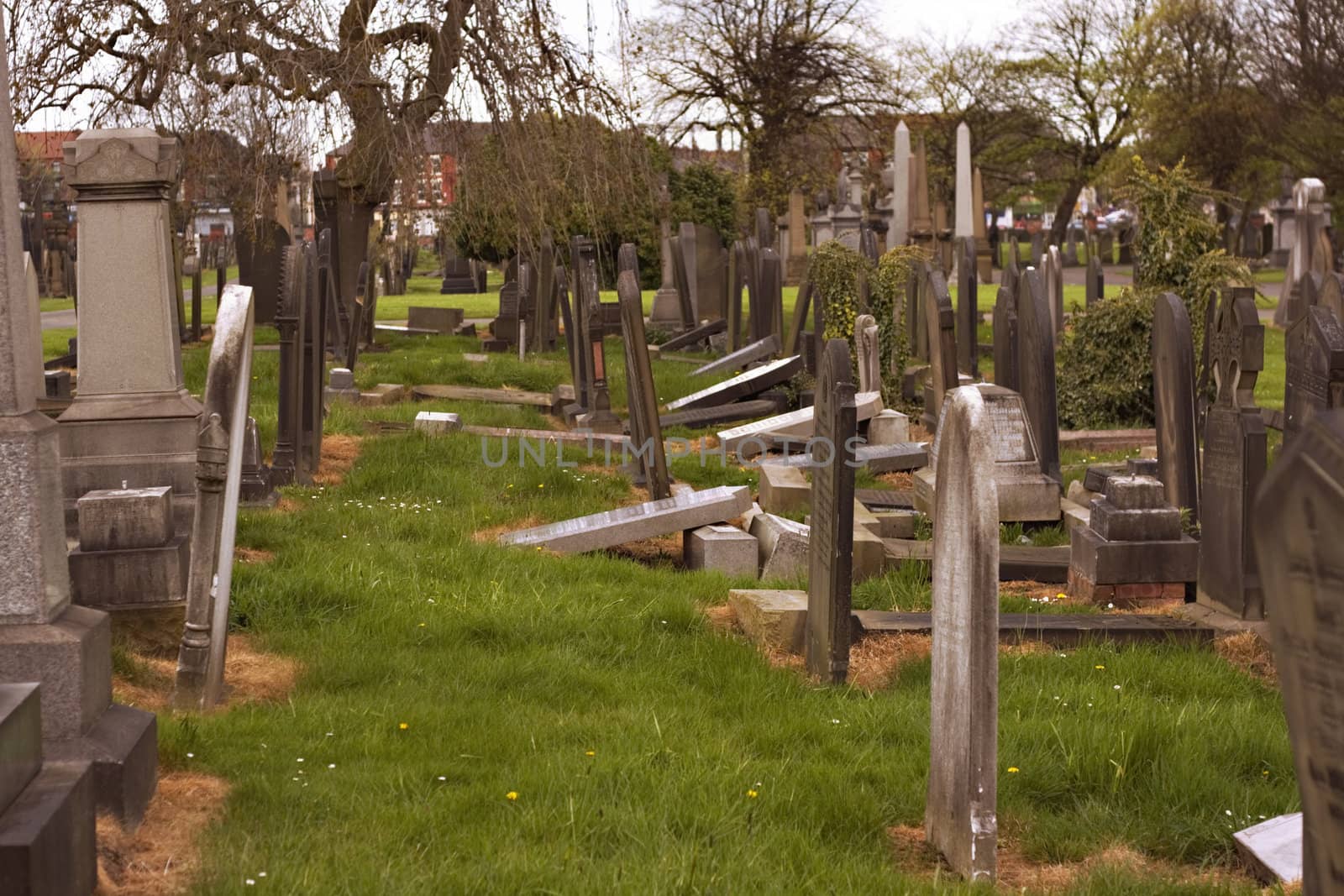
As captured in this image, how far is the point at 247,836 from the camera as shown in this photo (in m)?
3.79

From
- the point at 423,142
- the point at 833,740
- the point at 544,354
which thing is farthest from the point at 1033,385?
the point at 544,354

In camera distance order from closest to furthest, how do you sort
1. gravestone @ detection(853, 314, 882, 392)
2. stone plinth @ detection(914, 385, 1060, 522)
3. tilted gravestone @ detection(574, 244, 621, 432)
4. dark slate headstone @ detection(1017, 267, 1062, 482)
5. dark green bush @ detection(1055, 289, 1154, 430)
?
1. stone plinth @ detection(914, 385, 1060, 522)
2. dark slate headstone @ detection(1017, 267, 1062, 482)
3. gravestone @ detection(853, 314, 882, 392)
4. tilted gravestone @ detection(574, 244, 621, 432)
5. dark green bush @ detection(1055, 289, 1154, 430)

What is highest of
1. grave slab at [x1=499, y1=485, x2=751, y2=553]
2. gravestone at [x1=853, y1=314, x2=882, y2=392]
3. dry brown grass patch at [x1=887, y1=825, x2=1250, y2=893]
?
gravestone at [x1=853, y1=314, x2=882, y2=392]

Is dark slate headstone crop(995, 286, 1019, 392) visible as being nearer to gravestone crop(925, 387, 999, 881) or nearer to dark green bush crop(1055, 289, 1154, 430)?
dark green bush crop(1055, 289, 1154, 430)

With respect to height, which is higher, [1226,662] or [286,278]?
[286,278]

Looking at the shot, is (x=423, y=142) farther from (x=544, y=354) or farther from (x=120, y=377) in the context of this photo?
(x=120, y=377)

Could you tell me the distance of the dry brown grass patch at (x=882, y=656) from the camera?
5.72 meters

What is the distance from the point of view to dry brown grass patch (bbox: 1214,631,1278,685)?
19.5 ft

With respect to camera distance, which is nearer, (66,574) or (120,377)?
(66,574)

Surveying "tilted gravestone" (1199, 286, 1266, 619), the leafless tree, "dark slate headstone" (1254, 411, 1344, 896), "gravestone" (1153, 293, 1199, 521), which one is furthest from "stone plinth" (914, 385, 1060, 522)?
the leafless tree

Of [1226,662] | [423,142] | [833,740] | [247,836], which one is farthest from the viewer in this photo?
[423,142]

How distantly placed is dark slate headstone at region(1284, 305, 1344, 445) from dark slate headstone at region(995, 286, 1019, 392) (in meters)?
3.68

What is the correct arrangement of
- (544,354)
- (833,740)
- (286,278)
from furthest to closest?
(544,354), (286,278), (833,740)

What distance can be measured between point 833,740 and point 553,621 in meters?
1.70
